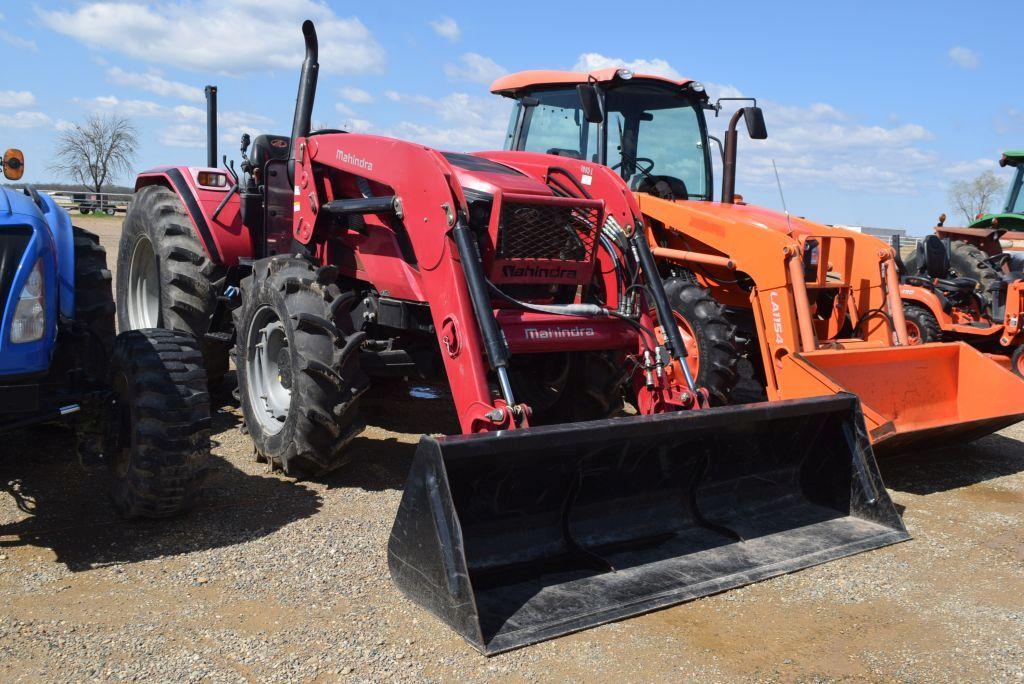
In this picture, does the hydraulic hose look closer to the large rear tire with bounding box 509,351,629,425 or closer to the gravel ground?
the large rear tire with bounding box 509,351,629,425

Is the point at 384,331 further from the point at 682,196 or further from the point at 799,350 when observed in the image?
the point at 682,196

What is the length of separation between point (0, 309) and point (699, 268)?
5.00 m

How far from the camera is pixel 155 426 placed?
4.07 m

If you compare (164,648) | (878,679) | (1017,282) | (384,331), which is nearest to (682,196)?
(384,331)

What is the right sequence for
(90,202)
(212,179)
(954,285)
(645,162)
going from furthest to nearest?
1. (90,202)
2. (954,285)
3. (645,162)
4. (212,179)

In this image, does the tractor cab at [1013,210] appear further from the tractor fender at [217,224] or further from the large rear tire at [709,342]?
the tractor fender at [217,224]

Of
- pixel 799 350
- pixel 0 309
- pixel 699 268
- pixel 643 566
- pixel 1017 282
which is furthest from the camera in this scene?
pixel 1017 282

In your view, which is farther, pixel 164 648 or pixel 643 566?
pixel 643 566

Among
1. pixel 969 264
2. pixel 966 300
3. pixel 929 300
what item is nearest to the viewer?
pixel 929 300

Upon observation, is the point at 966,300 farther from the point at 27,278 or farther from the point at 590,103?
the point at 27,278

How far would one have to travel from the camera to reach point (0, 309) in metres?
3.74

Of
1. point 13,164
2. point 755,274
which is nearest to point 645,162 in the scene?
point 755,274

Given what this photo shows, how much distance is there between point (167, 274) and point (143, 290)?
129 centimetres

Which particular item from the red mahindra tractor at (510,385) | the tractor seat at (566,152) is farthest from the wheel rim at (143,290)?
the tractor seat at (566,152)
